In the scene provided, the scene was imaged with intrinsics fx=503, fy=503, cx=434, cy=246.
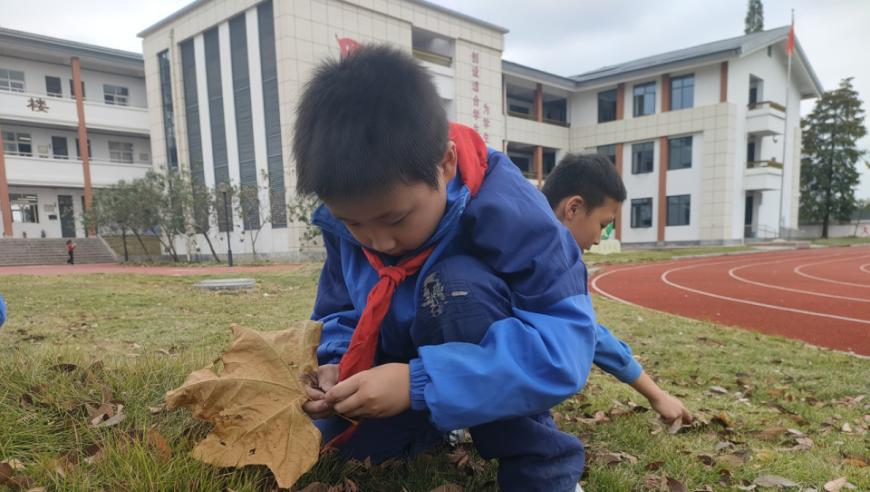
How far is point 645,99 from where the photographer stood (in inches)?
1109

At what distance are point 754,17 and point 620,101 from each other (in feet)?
65.1

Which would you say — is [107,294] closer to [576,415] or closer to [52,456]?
[52,456]

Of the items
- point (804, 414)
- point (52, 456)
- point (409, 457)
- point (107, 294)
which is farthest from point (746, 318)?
point (107, 294)

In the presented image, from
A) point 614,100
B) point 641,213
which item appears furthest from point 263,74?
point 641,213

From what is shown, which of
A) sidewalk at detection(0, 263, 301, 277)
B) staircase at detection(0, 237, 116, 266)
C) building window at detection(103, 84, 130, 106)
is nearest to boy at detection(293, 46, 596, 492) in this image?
sidewalk at detection(0, 263, 301, 277)

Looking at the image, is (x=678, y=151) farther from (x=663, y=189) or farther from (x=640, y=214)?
(x=640, y=214)

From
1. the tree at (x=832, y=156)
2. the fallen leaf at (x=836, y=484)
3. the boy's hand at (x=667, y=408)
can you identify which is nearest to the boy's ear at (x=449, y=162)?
the boy's hand at (x=667, y=408)

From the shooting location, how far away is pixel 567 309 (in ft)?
3.97

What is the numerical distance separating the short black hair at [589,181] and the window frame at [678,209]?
Answer: 2712cm

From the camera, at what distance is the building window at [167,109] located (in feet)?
77.0

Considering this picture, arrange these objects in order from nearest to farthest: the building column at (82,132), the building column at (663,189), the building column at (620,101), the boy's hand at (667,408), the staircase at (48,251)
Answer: the boy's hand at (667,408)
the staircase at (48,251)
the building column at (82,132)
the building column at (663,189)
the building column at (620,101)

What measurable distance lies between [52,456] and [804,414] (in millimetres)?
3337

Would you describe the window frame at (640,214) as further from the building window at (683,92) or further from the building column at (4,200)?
the building column at (4,200)

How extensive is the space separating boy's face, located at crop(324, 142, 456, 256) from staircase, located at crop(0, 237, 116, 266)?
25.9 m
